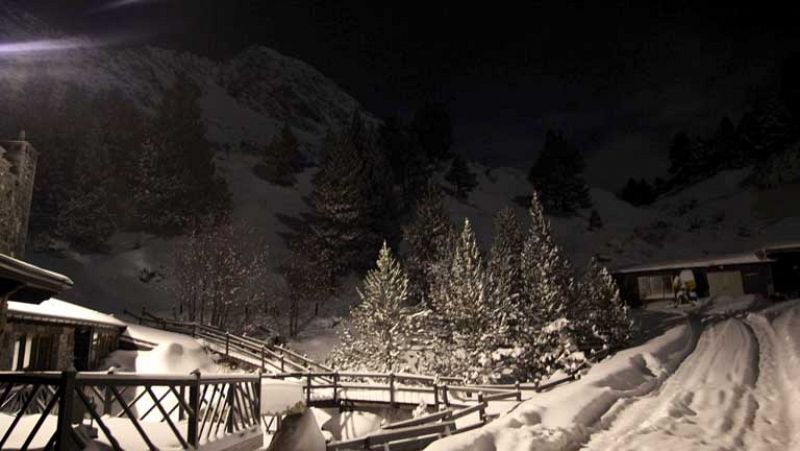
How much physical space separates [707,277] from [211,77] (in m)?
103

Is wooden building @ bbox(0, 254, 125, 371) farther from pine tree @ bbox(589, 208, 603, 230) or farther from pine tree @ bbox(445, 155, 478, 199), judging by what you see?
pine tree @ bbox(589, 208, 603, 230)

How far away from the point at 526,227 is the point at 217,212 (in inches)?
1532

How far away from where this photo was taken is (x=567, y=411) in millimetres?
11539

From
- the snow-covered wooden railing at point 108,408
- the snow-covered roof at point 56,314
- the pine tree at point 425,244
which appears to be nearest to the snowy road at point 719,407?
the snow-covered wooden railing at point 108,408

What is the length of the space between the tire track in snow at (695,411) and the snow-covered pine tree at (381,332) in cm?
1398

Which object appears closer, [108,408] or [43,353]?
[108,408]

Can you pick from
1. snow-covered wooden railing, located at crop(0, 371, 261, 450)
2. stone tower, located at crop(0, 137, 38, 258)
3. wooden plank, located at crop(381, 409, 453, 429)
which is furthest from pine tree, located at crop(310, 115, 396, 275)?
snow-covered wooden railing, located at crop(0, 371, 261, 450)

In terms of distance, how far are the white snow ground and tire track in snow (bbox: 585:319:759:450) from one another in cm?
2

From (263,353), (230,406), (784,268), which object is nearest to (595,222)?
(784,268)

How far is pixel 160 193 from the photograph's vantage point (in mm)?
49281

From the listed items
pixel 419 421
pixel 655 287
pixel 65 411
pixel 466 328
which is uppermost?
pixel 655 287

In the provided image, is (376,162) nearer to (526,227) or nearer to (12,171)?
(526,227)

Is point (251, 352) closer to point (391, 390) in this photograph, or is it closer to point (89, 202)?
point (391, 390)

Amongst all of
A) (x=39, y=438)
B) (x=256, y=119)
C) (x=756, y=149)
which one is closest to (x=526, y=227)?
(x=756, y=149)
